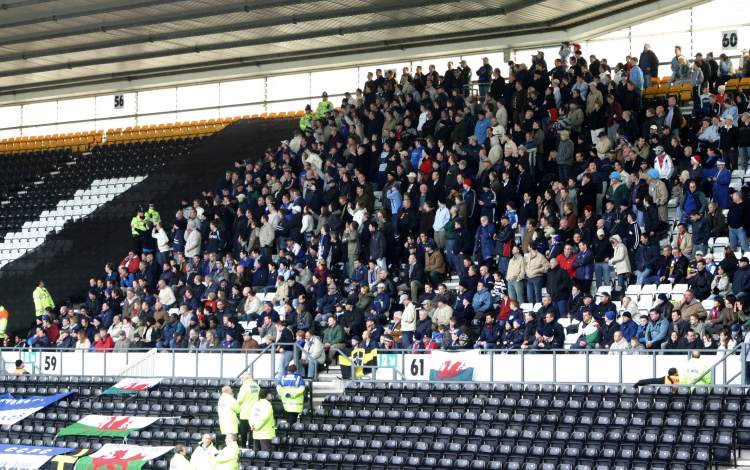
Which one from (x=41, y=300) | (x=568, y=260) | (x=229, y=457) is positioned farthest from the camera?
(x=41, y=300)

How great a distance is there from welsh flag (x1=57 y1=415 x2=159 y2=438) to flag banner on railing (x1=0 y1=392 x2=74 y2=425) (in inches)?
58.6

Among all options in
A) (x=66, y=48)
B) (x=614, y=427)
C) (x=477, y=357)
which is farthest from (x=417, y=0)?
(x=614, y=427)

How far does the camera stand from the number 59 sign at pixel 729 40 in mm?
33281

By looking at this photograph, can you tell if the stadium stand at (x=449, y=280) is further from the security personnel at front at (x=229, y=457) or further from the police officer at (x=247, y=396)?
the security personnel at front at (x=229, y=457)

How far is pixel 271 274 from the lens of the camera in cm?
2827

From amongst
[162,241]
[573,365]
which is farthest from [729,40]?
[573,365]

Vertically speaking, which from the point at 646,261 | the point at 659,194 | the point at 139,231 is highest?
the point at 659,194

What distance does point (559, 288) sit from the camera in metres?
23.8

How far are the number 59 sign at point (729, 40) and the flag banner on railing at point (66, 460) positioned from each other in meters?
19.1

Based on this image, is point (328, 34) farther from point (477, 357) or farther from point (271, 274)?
point (477, 357)

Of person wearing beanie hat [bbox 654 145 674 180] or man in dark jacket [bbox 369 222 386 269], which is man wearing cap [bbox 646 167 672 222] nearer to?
person wearing beanie hat [bbox 654 145 674 180]

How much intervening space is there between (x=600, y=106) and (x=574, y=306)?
21.0 ft

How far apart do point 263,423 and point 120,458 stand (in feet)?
8.26

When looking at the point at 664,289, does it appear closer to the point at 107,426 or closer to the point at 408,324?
the point at 408,324
